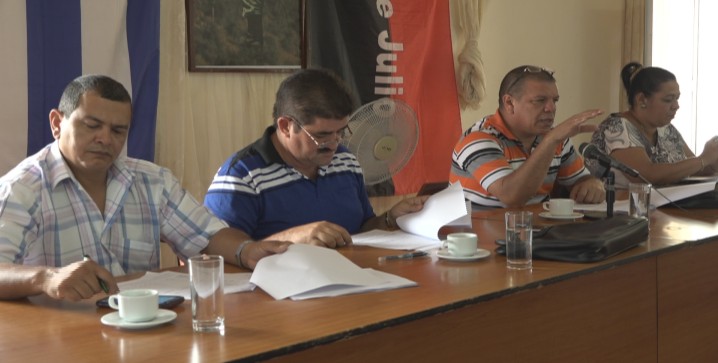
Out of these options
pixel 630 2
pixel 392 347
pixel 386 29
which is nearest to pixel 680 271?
pixel 392 347

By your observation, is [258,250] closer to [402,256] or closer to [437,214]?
[402,256]

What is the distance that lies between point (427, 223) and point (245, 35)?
155 cm

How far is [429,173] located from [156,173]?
97.1 inches

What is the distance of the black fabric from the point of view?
7.06ft

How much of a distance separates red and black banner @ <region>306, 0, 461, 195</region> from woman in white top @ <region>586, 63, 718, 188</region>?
0.88 meters

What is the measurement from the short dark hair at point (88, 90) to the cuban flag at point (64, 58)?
0.85 meters

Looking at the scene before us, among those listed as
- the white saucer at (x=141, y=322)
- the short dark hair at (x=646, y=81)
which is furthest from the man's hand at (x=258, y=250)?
the short dark hair at (x=646, y=81)

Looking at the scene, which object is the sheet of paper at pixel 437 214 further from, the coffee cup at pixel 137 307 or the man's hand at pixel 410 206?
the coffee cup at pixel 137 307

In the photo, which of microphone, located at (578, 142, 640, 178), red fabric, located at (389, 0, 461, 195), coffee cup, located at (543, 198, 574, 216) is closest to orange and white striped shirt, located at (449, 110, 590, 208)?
coffee cup, located at (543, 198, 574, 216)

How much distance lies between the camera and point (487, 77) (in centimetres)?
501

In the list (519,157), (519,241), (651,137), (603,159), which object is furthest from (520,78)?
(519,241)

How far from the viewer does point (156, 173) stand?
236cm

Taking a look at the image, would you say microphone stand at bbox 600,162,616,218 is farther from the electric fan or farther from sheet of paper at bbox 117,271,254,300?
sheet of paper at bbox 117,271,254,300

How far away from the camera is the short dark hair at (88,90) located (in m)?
2.20
